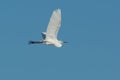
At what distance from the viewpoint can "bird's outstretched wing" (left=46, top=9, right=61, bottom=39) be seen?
166ft

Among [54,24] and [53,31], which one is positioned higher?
[54,24]

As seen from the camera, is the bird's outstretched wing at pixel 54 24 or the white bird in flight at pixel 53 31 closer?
the white bird in flight at pixel 53 31

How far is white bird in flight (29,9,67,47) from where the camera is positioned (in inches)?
1855

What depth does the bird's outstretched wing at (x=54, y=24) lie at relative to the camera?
50.7 metres

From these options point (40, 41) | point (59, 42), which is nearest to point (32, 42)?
point (40, 41)

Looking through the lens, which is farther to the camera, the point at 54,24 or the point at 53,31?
the point at 54,24

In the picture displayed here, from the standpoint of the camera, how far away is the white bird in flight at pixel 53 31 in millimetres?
47125

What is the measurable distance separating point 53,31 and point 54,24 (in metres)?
1.77

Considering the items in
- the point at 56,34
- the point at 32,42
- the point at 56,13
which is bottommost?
the point at 32,42

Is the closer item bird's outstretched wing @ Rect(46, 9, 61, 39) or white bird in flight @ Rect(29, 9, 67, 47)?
white bird in flight @ Rect(29, 9, 67, 47)

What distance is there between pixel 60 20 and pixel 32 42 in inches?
385

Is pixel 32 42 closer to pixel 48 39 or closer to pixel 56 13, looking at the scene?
pixel 48 39

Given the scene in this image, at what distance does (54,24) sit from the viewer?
52188 mm

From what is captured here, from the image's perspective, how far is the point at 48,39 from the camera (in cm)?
4791
